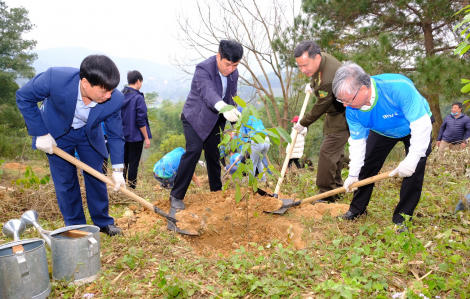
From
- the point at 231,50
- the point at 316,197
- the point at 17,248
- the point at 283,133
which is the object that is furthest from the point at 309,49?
the point at 17,248

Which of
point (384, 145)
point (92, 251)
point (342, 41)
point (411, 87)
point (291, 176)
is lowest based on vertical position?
point (291, 176)

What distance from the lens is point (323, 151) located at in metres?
3.81

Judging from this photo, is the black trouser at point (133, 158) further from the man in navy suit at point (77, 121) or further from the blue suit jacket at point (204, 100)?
the man in navy suit at point (77, 121)

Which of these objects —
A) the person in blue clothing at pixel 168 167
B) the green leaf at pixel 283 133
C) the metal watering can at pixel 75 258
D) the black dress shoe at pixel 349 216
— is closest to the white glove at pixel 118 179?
the metal watering can at pixel 75 258

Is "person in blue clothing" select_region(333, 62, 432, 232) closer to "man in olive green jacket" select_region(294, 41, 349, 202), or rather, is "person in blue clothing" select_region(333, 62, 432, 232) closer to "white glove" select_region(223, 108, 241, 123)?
"man in olive green jacket" select_region(294, 41, 349, 202)

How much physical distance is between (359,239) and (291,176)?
2.47 metres

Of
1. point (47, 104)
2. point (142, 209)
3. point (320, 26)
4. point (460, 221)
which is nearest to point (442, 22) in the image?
point (320, 26)

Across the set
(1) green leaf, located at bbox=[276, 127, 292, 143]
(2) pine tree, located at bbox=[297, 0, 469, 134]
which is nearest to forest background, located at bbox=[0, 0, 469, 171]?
(2) pine tree, located at bbox=[297, 0, 469, 134]

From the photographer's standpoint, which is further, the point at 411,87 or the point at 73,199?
the point at 73,199

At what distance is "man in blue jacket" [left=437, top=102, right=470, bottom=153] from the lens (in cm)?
673

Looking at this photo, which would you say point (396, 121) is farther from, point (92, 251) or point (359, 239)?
point (92, 251)

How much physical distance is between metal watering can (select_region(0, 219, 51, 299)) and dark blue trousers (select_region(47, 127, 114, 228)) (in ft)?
2.55

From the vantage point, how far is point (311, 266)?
2.22 meters

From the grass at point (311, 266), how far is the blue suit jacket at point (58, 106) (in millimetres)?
1030
